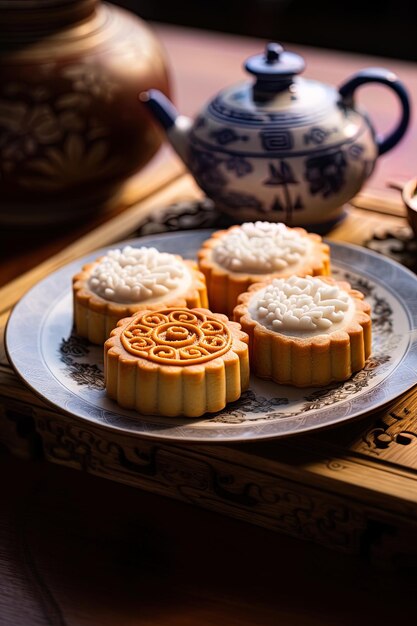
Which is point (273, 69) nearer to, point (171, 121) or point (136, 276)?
point (171, 121)

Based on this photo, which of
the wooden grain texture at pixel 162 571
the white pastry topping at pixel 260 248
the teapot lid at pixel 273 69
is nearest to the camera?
the wooden grain texture at pixel 162 571

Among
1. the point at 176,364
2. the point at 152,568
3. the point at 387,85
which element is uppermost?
the point at 387,85

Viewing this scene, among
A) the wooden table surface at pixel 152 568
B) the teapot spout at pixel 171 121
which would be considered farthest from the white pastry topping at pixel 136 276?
the teapot spout at pixel 171 121

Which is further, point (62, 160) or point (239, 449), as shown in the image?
point (62, 160)

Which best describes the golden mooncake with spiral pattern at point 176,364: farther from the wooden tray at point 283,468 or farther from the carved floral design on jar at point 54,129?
the carved floral design on jar at point 54,129

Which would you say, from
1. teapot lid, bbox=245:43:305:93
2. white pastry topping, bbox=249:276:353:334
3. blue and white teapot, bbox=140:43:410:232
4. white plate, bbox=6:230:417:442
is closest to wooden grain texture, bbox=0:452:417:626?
white plate, bbox=6:230:417:442

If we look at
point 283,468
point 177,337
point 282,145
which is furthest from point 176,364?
point 282,145

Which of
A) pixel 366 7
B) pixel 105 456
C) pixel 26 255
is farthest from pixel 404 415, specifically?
pixel 366 7

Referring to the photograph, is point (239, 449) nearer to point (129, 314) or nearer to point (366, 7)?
point (129, 314)
